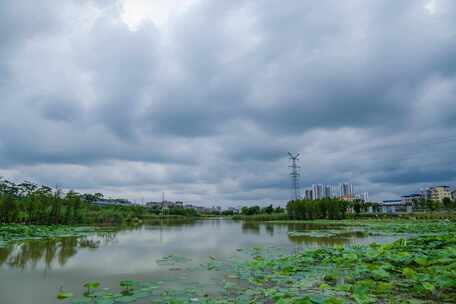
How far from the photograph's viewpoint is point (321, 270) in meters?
7.22

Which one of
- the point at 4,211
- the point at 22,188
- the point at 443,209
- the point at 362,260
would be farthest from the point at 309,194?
the point at 362,260

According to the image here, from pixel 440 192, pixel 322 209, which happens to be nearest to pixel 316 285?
pixel 322 209

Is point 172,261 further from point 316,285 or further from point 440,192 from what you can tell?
point 440,192

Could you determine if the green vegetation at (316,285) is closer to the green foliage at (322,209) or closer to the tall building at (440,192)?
the green foliage at (322,209)

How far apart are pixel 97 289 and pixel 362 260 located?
629cm

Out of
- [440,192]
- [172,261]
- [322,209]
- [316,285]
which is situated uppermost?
[440,192]

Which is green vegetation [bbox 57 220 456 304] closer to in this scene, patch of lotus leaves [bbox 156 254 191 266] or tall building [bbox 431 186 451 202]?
patch of lotus leaves [bbox 156 254 191 266]

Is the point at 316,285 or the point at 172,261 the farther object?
the point at 172,261

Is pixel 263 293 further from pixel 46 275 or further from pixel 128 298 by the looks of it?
pixel 46 275

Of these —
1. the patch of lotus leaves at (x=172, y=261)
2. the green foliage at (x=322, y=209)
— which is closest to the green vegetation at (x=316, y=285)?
the patch of lotus leaves at (x=172, y=261)

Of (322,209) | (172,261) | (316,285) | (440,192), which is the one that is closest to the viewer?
(316,285)

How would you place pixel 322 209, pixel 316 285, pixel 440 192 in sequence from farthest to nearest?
pixel 440 192, pixel 322 209, pixel 316 285

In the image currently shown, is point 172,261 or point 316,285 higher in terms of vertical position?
point 316,285

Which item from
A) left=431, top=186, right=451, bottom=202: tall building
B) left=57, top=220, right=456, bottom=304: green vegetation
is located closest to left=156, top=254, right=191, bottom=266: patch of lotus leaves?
left=57, top=220, right=456, bottom=304: green vegetation
